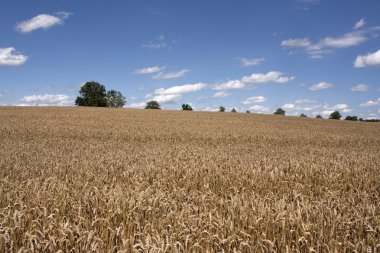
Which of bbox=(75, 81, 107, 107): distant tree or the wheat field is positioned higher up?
bbox=(75, 81, 107, 107): distant tree

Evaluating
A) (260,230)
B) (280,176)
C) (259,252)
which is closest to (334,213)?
(260,230)

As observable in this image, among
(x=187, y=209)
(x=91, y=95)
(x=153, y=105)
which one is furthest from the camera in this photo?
(x=153, y=105)

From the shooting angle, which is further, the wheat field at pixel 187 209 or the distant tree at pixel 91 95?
the distant tree at pixel 91 95

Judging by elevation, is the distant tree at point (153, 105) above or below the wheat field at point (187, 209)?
above

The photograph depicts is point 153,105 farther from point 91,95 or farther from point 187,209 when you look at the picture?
point 187,209

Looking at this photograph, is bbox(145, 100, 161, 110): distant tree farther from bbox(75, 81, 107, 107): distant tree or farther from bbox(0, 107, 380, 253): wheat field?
bbox(0, 107, 380, 253): wheat field

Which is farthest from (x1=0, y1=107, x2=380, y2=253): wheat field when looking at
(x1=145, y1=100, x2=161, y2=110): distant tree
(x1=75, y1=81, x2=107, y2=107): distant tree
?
(x1=145, y1=100, x2=161, y2=110): distant tree

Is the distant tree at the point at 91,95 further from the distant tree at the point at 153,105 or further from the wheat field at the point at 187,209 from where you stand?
the wheat field at the point at 187,209

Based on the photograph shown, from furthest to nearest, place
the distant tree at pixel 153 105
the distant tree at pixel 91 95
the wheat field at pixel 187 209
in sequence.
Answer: the distant tree at pixel 153 105, the distant tree at pixel 91 95, the wheat field at pixel 187 209

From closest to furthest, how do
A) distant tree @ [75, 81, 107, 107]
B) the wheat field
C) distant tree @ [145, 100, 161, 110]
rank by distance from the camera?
the wheat field
distant tree @ [75, 81, 107, 107]
distant tree @ [145, 100, 161, 110]

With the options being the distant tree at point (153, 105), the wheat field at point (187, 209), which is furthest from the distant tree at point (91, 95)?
the wheat field at point (187, 209)

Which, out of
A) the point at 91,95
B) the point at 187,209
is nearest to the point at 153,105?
the point at 91,95

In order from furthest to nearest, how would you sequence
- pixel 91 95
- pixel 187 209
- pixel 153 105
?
pixel 153 105, pixel 91 95, pixel 187 209

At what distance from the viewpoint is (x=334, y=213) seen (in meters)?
4.73
